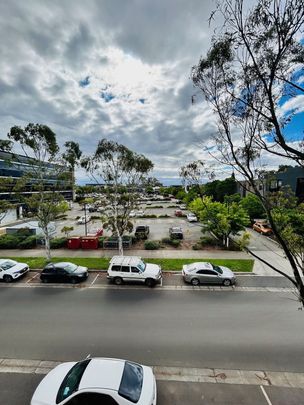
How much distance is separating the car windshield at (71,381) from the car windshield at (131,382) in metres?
1.06

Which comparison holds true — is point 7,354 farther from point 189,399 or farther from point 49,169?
point 49,169

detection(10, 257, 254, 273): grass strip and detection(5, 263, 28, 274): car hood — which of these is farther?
detection(10, 257, 254, 273): grass strip

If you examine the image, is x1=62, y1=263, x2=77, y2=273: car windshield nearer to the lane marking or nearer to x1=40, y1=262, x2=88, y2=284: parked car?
x1=40, y1=262, x2=88, y2=284: parked car

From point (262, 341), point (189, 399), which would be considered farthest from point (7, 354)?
point (262, 341)

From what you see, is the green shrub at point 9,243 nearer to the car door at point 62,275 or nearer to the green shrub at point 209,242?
the car door at point 62,275

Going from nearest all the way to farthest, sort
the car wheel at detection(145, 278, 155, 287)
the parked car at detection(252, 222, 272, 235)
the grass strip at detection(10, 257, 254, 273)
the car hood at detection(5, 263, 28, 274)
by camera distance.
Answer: the car wheel at detection(145, 278, 155, 287), the car hood at detection(5, 263, 28, 274), the grass strip at detection(10, 257, 254, 273), the parked car at detection(252, 222, 272, 235)

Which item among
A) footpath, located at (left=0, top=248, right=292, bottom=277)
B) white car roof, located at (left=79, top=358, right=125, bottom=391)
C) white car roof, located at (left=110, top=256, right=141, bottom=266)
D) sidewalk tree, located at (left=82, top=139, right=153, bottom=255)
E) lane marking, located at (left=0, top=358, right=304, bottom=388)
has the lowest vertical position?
lane marking, located at (left=0, top=358, right=304, bottom=388)

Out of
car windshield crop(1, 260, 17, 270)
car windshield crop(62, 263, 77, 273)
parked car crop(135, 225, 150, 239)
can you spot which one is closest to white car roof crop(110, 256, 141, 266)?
car windshield crop(62, 263, 77, 273)

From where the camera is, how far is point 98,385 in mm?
5004

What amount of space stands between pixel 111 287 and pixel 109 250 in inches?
314

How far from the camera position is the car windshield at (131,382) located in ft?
16.2

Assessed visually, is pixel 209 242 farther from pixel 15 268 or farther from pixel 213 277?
pixel 15 268

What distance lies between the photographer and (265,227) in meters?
27.1

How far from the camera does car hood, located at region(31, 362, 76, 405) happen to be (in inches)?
198
